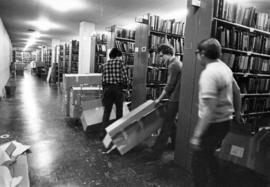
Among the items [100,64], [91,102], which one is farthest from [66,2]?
[91,102]

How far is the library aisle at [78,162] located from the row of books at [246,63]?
59.2 inches

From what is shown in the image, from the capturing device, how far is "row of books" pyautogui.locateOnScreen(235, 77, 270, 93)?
3.09 m

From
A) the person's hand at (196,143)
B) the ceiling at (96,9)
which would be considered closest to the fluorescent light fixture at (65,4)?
the ceiling at (96,9)

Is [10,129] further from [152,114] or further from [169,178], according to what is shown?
[169,178]

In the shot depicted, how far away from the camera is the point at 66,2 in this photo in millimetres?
5723

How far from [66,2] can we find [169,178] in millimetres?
5300

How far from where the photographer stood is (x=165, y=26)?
4207 mm

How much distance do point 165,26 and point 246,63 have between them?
178cm

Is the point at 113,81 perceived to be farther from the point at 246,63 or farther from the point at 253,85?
the point at 253,85

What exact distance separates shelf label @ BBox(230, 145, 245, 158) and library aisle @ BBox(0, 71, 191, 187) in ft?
2.00

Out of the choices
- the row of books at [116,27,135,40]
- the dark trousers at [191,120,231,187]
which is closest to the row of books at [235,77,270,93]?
the dark trousers at [191,120,231,187]

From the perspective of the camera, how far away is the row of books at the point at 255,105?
323 cm

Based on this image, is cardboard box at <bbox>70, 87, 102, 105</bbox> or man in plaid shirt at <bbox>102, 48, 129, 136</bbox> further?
cardboard box at <bbox>70, 87, 102, 105</bbox>

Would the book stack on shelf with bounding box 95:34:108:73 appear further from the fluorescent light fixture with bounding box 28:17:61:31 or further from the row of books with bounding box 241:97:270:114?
the row of books with bounding box 241:97:270:114
